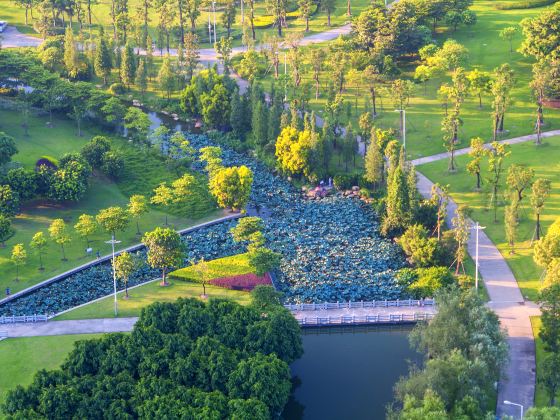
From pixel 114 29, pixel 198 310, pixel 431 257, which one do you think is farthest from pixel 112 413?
pixel 114 29

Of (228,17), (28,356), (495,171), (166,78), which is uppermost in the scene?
(228,17)

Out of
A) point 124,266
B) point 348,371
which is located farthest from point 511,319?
point 124,266

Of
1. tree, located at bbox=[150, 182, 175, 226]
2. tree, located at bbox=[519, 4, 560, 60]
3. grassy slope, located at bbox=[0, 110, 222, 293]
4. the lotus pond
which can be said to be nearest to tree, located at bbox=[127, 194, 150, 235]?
grassy slope, located at bbox=[0, 110, 222, 293]

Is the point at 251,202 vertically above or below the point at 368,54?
below

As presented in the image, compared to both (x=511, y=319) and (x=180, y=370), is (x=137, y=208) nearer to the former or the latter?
(x=180, y=370)

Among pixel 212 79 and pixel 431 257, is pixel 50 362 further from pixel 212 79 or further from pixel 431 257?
pixel 212 79

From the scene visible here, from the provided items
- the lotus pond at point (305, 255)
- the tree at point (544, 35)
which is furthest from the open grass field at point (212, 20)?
the lotus pond at point (305, 255)

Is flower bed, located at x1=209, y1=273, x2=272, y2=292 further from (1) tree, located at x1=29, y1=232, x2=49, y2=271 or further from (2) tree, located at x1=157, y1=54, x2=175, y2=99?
(2) tree, located at x1=157, y1=54, x2=175, y2=99

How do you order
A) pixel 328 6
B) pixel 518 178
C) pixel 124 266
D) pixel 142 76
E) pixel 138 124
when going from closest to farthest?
pixel 124 266 < pixel 518 178 < pixel 138 124 < pixel 142 76 < pixel 328 6
